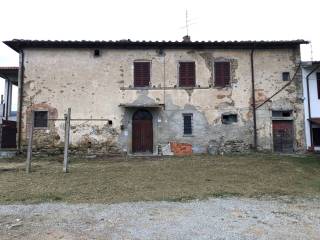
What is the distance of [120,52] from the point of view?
59.8 feet

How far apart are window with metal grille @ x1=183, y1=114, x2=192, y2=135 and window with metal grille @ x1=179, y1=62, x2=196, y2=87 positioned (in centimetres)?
173

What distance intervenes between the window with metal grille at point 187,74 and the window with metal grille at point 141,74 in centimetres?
183

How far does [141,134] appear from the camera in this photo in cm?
1822

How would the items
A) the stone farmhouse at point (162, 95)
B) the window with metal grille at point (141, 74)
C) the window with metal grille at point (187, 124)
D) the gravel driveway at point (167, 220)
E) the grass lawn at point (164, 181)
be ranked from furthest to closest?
the window with metal grille at point (141, 74), the window with metal grille at point (187, 124), the stone farmhouse at point (162, 95), the grass lawn at point (164, 181), the gravel driveway at point (167, 220)

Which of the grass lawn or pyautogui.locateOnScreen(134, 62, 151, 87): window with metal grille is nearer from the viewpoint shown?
the grass lawn

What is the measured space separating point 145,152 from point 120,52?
5720mm

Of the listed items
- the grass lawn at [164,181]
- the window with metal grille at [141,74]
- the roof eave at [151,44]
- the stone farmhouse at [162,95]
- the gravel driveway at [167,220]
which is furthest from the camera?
the window with metal grille at [141,74]

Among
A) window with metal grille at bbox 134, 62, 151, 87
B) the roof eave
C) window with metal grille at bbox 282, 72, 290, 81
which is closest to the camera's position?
the roof eave

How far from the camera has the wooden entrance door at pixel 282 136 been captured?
18047 mm

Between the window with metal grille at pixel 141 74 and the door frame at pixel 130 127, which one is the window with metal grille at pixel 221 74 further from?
the window with metal grille at pixel 141 74

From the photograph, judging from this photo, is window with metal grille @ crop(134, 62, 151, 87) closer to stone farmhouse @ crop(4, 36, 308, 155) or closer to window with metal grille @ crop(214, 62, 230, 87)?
stone farmhouse @ crop(4, 36, 308, 155)

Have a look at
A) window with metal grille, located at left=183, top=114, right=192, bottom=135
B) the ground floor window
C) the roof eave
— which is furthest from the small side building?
window with metal grille, located at left=183, top=114, right=192, bottom=135

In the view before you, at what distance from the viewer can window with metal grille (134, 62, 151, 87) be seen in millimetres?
18141

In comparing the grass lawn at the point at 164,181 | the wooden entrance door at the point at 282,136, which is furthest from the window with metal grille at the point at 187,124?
the wooden entrance door at the point at 282,136
